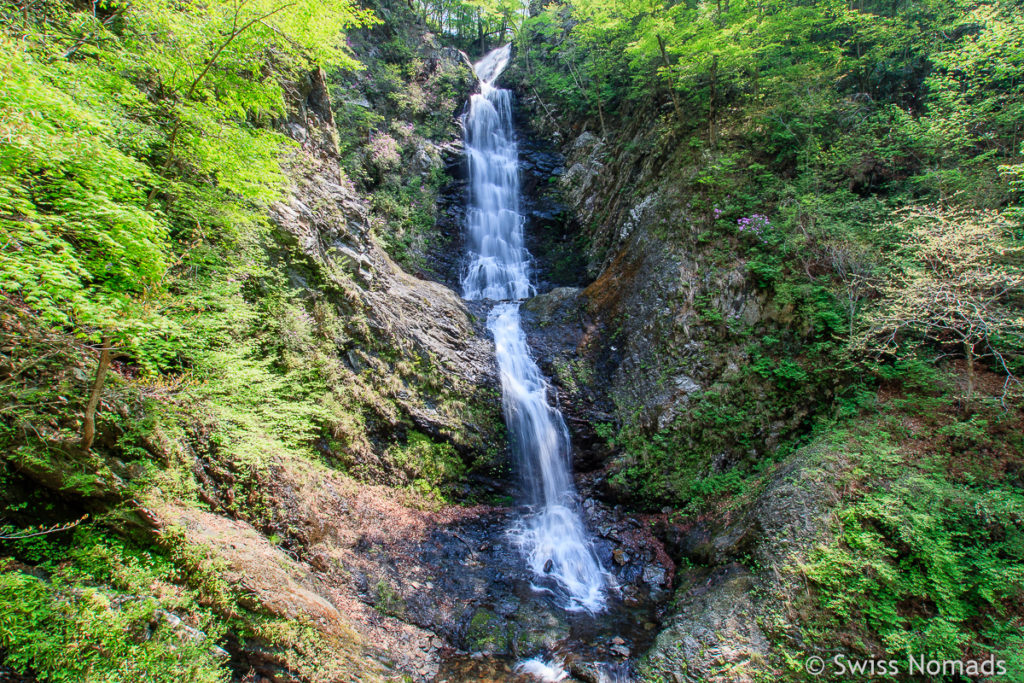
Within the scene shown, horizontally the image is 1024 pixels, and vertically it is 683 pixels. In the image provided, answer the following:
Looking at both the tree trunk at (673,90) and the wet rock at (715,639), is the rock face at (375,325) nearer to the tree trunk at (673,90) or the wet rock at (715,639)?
the wet rock at (715,639)

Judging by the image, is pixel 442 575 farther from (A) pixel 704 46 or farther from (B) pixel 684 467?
(A) pixel 704 46

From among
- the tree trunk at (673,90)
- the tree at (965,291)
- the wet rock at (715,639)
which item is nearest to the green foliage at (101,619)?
the wet rock at (715,639)

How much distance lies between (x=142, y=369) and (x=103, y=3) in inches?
182

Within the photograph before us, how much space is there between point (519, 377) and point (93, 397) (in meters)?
8.81

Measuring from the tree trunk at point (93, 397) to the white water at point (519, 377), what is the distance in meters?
6.98

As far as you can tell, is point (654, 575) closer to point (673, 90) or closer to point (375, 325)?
point (375, 325)

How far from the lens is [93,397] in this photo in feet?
12.7

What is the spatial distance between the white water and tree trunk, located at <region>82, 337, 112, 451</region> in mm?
6975

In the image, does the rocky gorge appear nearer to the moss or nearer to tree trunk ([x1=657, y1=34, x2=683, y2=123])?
the moss

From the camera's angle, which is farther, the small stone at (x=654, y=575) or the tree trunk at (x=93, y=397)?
Answer: the small stone at (x=654, y=575)

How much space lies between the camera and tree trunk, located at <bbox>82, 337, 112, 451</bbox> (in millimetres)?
3734

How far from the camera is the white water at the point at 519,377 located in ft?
27.1

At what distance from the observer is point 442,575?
735 cm

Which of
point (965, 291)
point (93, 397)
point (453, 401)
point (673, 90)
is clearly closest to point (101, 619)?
point (93, 397)
